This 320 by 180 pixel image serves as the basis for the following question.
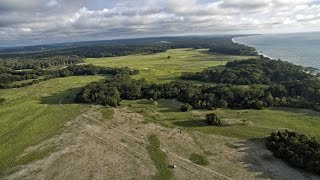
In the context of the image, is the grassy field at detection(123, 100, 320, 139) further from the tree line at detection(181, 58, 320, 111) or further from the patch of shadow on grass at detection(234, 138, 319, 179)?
the tree line at detection(181, 58, 320, 111)

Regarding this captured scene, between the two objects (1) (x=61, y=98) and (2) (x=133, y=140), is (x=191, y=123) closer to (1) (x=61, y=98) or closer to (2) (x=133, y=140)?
(2) (x=133, y=140)

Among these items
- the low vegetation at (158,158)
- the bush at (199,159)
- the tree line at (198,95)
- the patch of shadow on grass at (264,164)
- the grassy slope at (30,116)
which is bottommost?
the patch of shadow on grass at (264,164)

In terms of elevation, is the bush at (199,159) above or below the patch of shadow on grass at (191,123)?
below

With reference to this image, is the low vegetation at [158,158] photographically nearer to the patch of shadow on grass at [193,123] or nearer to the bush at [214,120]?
the patch of shadow on grass at [193,123]

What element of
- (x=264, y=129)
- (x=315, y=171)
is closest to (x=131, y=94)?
(x=264, y=129)

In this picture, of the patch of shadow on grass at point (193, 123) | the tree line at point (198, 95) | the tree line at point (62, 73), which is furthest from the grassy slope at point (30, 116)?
the patch of shadow on grass at point (193, 123)

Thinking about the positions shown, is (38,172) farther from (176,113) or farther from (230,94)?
(230,94)

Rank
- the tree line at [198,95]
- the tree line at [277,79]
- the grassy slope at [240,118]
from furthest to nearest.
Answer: the tree line at [277,79] → the tree line at [198,95] → the grassy slope at [240,118]
